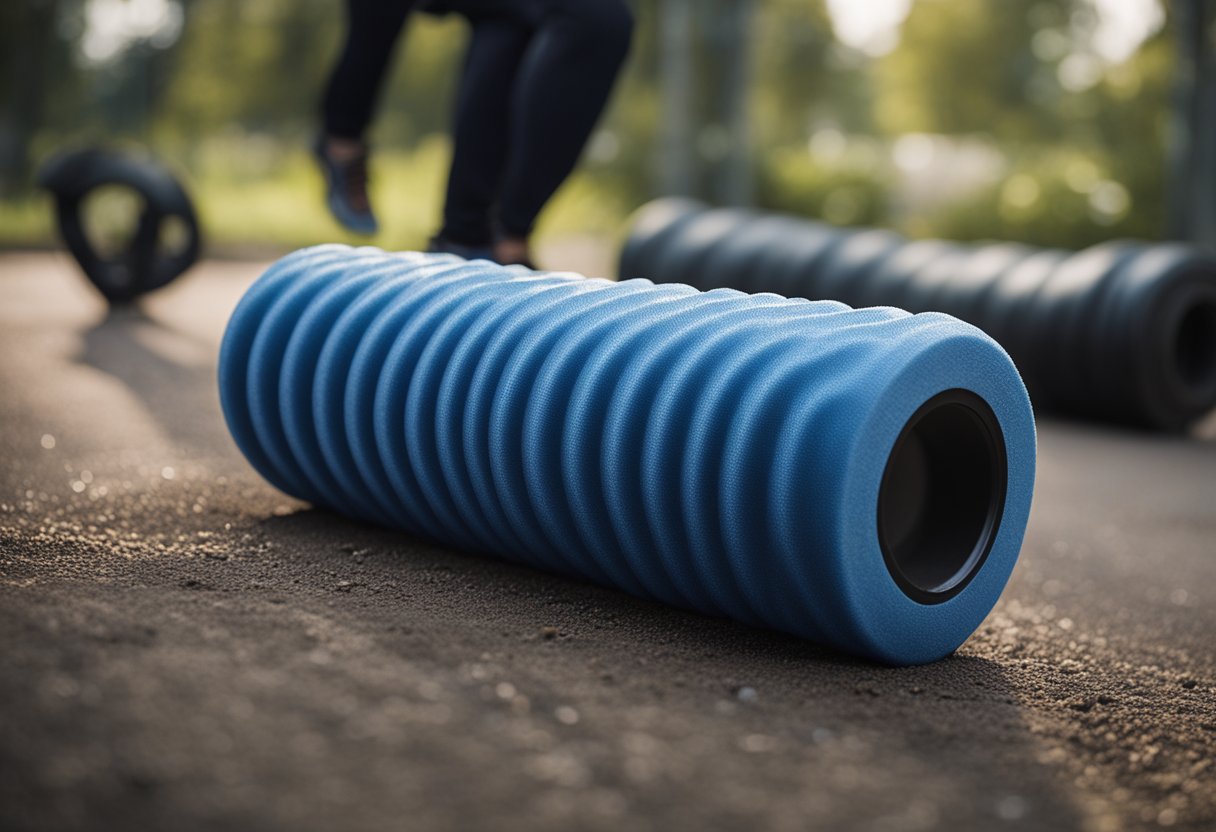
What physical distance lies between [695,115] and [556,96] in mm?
9678

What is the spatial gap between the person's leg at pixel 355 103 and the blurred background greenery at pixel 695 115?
200 inches

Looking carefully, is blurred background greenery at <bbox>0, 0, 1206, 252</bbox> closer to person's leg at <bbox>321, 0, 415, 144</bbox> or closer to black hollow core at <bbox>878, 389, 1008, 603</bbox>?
person's leg at <bbox>321, 0, 415, 144</bbox>

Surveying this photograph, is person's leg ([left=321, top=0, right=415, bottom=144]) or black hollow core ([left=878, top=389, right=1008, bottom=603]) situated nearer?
black hollow core ([left=878, top=389, right=1008, bottom=603])

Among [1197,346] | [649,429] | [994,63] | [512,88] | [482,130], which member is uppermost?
[994,63]

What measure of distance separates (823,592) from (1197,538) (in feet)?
8.14

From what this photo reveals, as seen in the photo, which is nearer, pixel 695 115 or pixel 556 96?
pixel 556 96

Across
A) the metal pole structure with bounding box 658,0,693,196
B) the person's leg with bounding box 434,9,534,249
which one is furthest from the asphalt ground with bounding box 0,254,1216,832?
the metal pole structure with bounding box 658,0,693,196

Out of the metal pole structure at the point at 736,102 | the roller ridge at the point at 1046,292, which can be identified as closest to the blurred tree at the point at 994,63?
the metal pole structure at the point at 736,102

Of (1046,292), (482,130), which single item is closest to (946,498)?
(482,130)

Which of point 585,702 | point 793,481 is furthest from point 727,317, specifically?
point 585,702

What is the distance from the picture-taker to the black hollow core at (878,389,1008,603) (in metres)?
2.41

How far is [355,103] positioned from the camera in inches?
165

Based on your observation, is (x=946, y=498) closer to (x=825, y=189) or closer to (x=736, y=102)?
(x=736, y=102)

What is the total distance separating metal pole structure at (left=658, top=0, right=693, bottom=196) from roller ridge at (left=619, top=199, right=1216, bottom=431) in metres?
5.73
